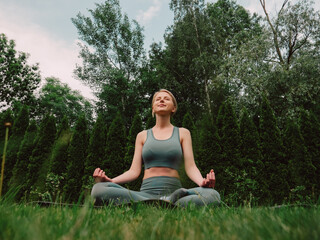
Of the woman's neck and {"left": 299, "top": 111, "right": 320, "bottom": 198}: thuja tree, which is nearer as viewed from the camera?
the woman's neck

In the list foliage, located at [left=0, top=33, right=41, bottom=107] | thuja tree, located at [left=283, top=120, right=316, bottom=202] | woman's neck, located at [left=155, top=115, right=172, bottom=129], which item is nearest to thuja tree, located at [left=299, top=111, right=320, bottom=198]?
thuja tree, located at [left=283, top=120, right=316, bottom=202]

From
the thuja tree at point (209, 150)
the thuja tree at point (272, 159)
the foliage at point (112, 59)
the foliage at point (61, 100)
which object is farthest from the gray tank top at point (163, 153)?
the foliage at point (61, 100)

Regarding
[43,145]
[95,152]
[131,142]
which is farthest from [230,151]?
[43,145]

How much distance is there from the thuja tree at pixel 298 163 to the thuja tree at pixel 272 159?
0.18 metres

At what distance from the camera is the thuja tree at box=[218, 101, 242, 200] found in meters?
5.73

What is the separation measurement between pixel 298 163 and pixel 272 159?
2.00 ft

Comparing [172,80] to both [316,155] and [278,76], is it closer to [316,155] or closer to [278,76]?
[278,76]

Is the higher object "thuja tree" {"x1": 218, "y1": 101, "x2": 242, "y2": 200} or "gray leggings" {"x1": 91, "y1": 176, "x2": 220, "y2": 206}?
"thuja tree" {"x1": 218, "y1": 101, "x2": 242, "y2": 200}

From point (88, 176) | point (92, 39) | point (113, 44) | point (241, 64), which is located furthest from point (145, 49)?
point (88, 176)

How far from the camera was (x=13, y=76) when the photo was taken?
1842cm

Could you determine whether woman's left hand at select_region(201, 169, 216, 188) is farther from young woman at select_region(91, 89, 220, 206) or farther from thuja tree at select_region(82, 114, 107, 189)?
thuja tree at select_region(82, 114, 107, 189)

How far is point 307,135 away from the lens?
592 cm

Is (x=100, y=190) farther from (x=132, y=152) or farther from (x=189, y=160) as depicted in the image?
(x=132, y=152)

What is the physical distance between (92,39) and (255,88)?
44.1 ft
